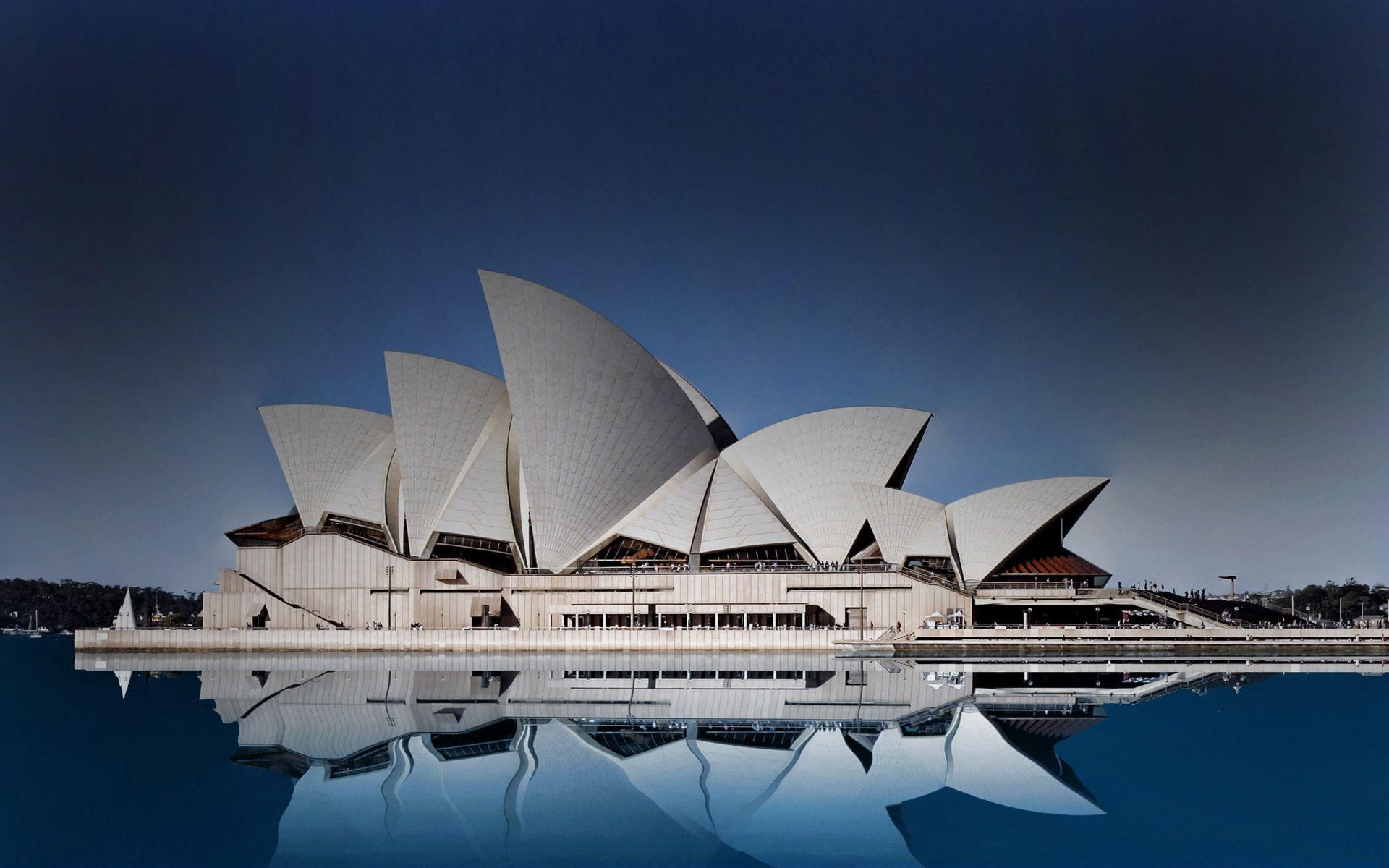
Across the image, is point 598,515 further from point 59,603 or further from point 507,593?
point 59,603

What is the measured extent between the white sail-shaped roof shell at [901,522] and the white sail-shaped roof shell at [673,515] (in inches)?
307

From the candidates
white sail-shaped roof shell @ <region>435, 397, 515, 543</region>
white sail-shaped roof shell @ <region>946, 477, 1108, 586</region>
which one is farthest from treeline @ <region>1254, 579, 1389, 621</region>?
white sail-shaped roof shell @ <region>435, 397, 515, 543</region>

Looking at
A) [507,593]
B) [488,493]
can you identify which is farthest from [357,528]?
[507,593]

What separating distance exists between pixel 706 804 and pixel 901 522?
36.7m

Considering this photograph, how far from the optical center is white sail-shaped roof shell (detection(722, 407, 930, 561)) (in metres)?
50.8

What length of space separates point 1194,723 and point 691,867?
14.4m

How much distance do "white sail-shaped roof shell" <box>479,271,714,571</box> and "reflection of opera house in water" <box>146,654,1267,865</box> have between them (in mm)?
18287

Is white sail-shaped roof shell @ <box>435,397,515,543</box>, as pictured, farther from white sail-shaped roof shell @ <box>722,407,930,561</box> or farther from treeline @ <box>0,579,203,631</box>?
treeline @ <box>0,579,203,631</box>

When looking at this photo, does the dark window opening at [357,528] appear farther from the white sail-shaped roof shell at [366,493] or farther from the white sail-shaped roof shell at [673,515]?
the white sail-shaped roof shell at [673,515]

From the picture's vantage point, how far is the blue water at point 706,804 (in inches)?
503

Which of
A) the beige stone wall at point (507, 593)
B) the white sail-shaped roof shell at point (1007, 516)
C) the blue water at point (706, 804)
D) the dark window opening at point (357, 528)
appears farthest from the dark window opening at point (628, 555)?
the blue water at point (706, 804)

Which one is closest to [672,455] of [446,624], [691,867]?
[446,624]

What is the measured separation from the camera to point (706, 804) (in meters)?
14.9

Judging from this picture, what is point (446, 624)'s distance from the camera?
4922 cm
